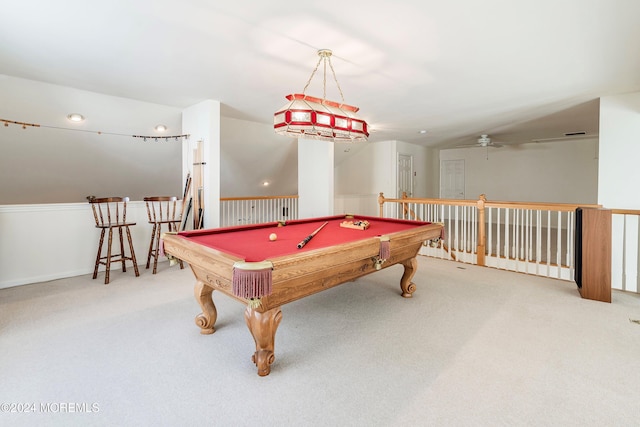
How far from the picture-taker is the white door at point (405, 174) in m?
8.40

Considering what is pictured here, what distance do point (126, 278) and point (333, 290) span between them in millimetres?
2655

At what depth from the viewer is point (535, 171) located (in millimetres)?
8367

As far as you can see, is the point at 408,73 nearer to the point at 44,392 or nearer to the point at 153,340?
the point at 153,340

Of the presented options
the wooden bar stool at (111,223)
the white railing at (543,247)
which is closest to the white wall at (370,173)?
the white railing at (543,247)

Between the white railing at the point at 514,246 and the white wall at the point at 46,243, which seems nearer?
the white wall at the point at 46,243

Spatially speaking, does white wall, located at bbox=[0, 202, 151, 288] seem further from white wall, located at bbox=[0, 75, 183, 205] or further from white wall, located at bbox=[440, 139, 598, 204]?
white wall, located at bbox=[440, 139, 598, 204]

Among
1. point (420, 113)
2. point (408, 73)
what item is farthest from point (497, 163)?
point (408, 73)

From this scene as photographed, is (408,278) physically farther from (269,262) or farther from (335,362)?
(269,262)

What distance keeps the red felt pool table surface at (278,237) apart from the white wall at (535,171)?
276 inches

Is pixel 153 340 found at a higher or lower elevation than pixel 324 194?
lower

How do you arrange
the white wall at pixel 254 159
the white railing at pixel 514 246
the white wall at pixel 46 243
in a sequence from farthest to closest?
1. the white wall at pixel 254 159
2. the white railing at pixel 514 246
3. the white wall at pixel 46 243

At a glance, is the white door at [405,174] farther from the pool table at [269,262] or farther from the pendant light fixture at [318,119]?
the pool table at [269,262]

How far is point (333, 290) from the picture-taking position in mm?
3443

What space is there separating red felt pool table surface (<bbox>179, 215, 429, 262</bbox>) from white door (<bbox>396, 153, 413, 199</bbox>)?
5.16m
